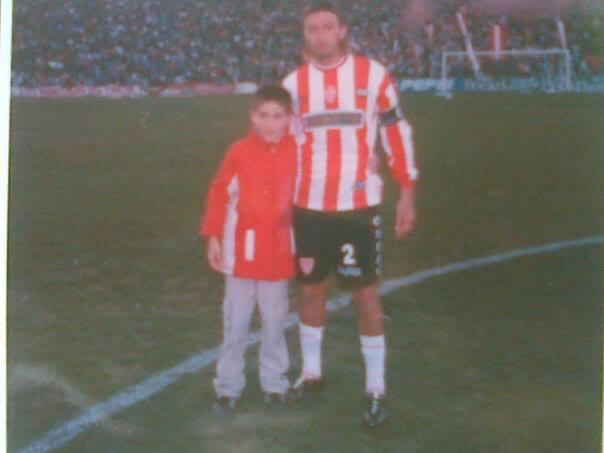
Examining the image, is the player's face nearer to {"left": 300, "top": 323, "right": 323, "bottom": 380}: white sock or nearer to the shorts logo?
the shorts logo

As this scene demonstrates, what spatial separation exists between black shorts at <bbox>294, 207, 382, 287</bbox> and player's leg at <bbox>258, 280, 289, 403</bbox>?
0.33 feet

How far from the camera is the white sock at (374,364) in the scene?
84.0 inches

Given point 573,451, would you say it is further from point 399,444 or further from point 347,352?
point 347,352

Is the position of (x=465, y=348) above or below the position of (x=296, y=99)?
below

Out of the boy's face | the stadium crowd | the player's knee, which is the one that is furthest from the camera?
the stadium crowd

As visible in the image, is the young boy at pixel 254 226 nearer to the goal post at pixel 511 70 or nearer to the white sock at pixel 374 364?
the white sock at pixel 374 364

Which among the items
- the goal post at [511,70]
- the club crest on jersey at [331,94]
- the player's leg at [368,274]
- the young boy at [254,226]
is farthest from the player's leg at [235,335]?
the goal post at [511,70]

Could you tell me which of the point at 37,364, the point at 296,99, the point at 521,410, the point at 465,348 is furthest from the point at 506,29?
the point at 37,364

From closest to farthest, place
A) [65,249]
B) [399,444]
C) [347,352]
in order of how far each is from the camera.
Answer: [399,444] → [347,352] → [65,249]

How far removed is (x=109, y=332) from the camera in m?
2.41

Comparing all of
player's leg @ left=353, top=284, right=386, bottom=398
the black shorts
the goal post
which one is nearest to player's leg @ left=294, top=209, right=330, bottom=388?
the black shorts

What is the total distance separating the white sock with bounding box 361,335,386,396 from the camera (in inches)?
84.0

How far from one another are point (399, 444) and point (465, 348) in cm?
41

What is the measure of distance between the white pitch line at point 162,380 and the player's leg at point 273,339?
19 centimetres
